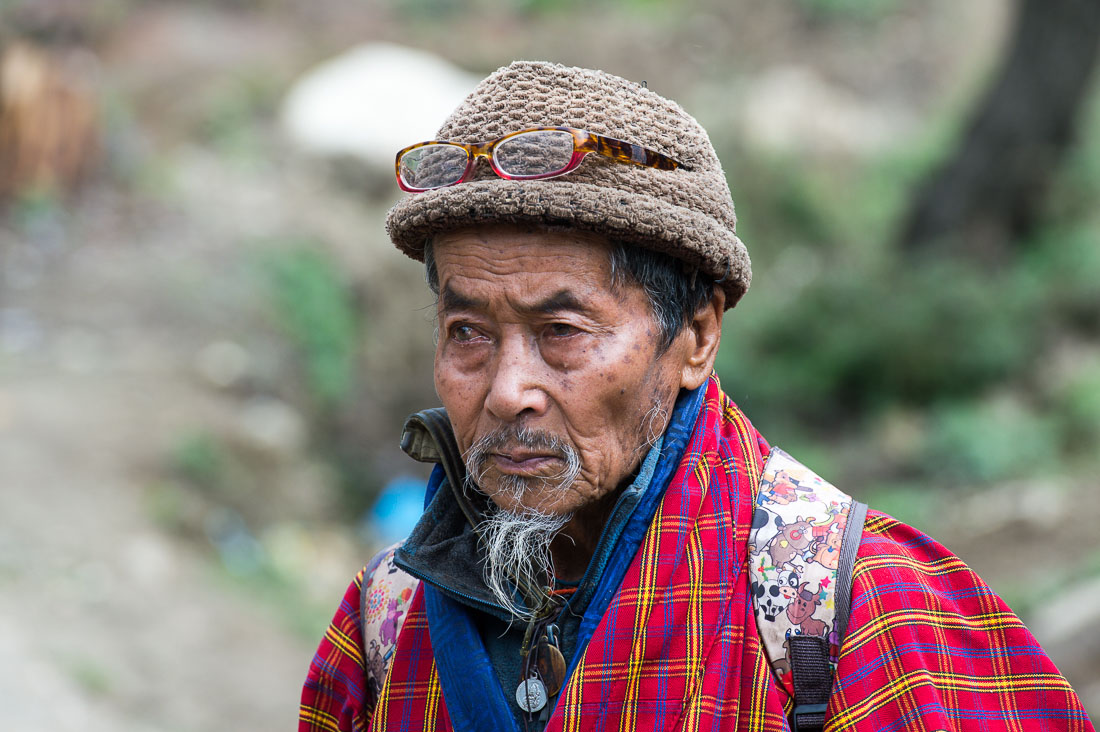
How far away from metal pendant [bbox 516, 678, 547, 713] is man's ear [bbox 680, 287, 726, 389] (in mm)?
546

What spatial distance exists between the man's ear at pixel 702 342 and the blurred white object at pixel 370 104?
10.7 metres

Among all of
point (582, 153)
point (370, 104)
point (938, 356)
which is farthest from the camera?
point (370, 104)

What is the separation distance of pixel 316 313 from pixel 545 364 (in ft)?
26.9

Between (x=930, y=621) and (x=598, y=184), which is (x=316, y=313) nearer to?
(x=598, y=184)

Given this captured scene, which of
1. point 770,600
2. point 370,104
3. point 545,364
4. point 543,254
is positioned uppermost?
point 370,104

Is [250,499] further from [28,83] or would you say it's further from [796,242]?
[796,242]

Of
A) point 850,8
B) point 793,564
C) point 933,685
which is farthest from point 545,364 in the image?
point 850,8

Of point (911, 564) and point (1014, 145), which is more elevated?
point (1014, 145)

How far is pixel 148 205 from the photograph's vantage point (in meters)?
10.8

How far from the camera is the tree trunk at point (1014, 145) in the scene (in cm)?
967

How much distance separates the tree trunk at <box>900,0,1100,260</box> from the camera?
381 inches

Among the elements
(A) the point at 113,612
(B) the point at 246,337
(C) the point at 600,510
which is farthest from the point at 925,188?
(C) the point at 600,510

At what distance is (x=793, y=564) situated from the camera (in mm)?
1614

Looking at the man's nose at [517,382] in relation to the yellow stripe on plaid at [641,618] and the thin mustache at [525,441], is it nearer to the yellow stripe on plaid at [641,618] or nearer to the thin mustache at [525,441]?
the thin mustache at [525,441]
